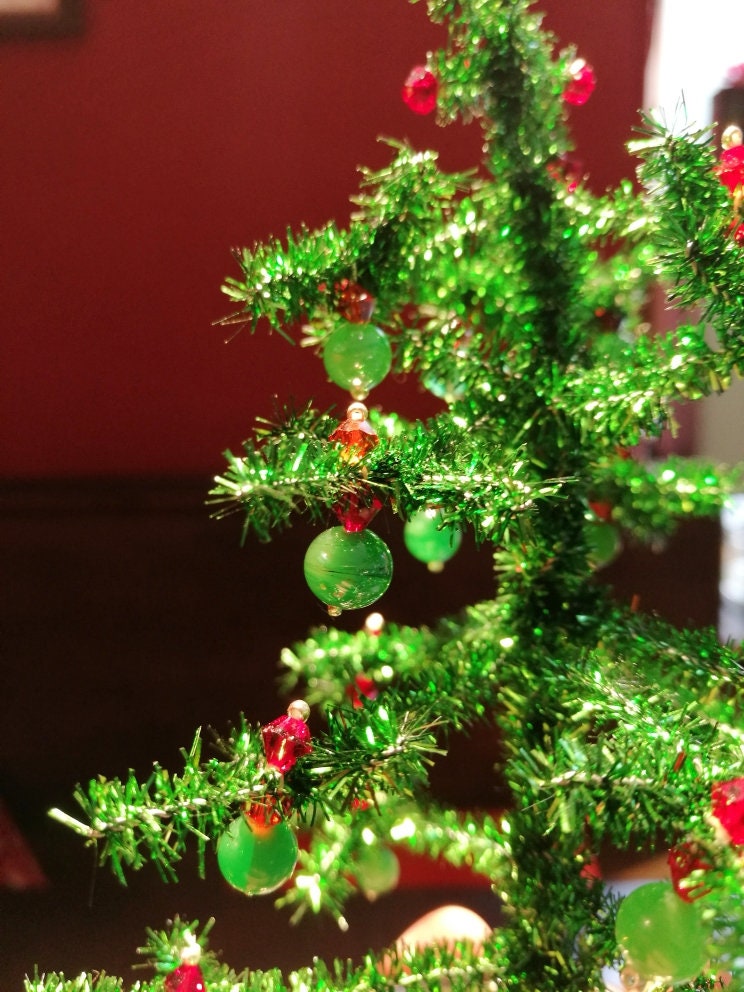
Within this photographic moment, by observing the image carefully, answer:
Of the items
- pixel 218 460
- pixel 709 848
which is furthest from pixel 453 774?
pixel 709 848

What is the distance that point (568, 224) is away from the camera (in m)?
0.50

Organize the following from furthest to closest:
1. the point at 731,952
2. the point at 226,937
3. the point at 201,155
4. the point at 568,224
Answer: the point at 201,155
the point at 226,937
the point at 568,224
the point at 731,952

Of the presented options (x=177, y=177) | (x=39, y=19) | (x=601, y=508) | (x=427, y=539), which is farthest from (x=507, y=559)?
(x=39, y=19)

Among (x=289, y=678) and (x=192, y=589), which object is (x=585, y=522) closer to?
(x=289, y=678)

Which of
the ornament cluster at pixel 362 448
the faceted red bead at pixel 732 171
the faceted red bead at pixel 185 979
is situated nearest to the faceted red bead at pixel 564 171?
the ornament cluster at pixel 362 448

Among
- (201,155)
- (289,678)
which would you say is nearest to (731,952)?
(289,678)

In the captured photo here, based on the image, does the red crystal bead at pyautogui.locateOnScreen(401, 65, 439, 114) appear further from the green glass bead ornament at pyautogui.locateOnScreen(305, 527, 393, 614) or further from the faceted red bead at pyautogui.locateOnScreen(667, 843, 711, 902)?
the faceted red bead at pyautogui.locateOnScreen(667, 843, 711, 902)

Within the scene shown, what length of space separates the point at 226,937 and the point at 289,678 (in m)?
0.29

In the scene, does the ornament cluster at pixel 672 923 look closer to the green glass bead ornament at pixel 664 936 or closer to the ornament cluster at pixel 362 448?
the green glass bead ornament at pixel 664 936

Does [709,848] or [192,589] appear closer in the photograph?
[709,848]

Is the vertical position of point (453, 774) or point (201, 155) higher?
point (201, 155)

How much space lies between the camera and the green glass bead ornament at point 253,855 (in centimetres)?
40

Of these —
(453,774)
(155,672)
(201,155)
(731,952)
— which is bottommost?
(731,952)

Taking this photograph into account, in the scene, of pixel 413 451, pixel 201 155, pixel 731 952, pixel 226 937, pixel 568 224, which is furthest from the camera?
pixel 201 155
